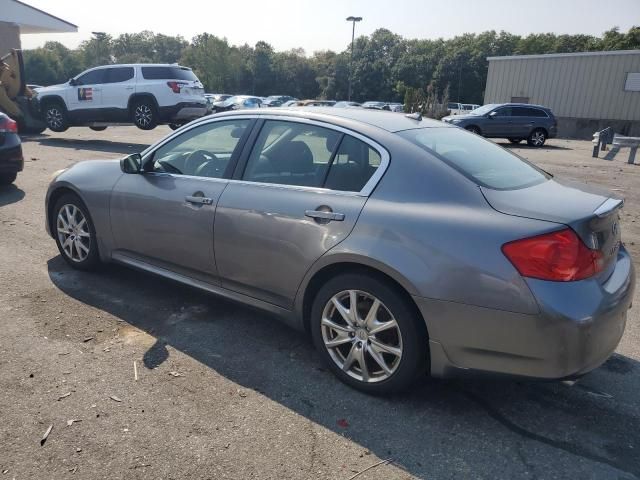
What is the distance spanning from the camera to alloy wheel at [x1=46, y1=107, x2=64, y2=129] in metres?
15.7

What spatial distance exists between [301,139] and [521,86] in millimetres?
30827

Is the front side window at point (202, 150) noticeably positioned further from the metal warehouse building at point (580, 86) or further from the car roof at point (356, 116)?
the metal warehouse building at point (580, 86)

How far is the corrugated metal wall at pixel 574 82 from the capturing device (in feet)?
89.9

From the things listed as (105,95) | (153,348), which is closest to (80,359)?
(153,348)

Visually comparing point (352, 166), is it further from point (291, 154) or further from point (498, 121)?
point (498, 121)

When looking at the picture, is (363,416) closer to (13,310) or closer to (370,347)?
(370,347)

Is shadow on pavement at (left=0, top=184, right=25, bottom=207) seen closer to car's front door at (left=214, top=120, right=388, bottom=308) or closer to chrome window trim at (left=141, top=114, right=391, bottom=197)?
chrome window trim at (left=141, top=114, right=391, bottom=197)

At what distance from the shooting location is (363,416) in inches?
109

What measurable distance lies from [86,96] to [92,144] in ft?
5.00

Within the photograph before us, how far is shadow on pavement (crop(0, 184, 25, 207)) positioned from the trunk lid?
23.3ft

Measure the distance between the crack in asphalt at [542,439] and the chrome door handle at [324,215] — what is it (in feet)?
4.20

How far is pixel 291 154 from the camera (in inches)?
135

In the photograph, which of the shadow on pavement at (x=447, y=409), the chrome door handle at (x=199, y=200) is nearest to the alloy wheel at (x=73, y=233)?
the shadow on pavement at (x=447, y=409)

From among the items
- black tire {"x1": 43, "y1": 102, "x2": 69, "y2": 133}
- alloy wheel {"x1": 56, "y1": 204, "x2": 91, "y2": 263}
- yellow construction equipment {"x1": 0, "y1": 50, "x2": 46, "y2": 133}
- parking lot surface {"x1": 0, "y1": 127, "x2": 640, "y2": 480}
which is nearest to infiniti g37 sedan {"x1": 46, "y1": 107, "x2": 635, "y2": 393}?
parking lot surface {"x1": 0, "y1": 127, "x2": 640, "y2": 480}
